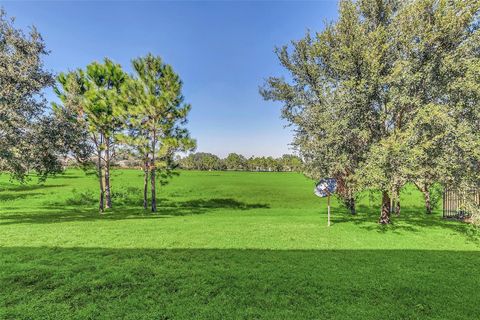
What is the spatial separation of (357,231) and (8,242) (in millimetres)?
15181

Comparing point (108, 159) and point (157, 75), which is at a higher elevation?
point (157, 75)

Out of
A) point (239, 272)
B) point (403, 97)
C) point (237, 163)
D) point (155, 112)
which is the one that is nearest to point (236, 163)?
point (237, 163)

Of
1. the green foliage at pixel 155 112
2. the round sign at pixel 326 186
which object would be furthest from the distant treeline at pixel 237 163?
the round sign at pixel 326 186

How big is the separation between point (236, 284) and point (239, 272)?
73cm

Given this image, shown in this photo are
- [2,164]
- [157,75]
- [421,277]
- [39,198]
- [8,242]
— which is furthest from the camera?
[39,198]

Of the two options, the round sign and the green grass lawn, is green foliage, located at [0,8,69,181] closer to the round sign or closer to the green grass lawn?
the green grass lawn

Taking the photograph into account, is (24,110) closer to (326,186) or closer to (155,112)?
(155,112)

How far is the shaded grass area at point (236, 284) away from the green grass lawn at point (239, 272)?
3cm

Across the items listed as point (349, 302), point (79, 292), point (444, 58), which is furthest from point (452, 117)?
point (79, 292)

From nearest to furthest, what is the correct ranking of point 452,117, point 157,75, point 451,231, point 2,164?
1. point 452,117
2. point 451,231
3. point 2,164
4. point 157,75

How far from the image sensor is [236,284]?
6035mm

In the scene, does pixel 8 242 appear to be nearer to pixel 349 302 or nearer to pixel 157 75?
pixel 349 302

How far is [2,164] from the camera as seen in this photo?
13203mm

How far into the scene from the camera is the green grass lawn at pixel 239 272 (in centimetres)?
496
